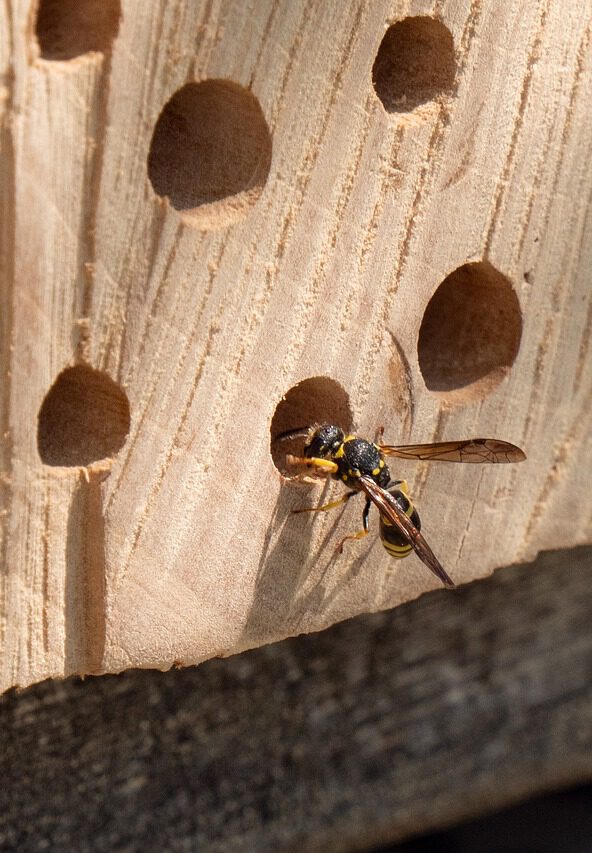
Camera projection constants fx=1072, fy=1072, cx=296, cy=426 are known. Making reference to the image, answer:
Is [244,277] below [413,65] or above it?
below

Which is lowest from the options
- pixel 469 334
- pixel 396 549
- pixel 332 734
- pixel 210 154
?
pixel 332 734

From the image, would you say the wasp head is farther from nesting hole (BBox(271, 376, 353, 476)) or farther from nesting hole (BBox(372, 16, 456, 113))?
nesting hole (BBox(372, 16, 456, 113))

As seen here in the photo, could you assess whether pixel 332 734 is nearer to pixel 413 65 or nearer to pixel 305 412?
pixel 305 412

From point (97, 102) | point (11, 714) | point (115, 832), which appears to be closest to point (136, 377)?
point (97, 102)

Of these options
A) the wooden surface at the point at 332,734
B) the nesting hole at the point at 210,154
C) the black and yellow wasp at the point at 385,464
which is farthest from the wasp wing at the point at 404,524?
the wooden surface at the point at 332,734

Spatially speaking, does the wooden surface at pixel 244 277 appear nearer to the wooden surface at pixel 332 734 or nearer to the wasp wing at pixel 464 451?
the wasp wing at pixel 464 451

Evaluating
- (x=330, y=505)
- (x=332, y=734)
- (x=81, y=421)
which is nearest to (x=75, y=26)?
(x=81, y=421)
